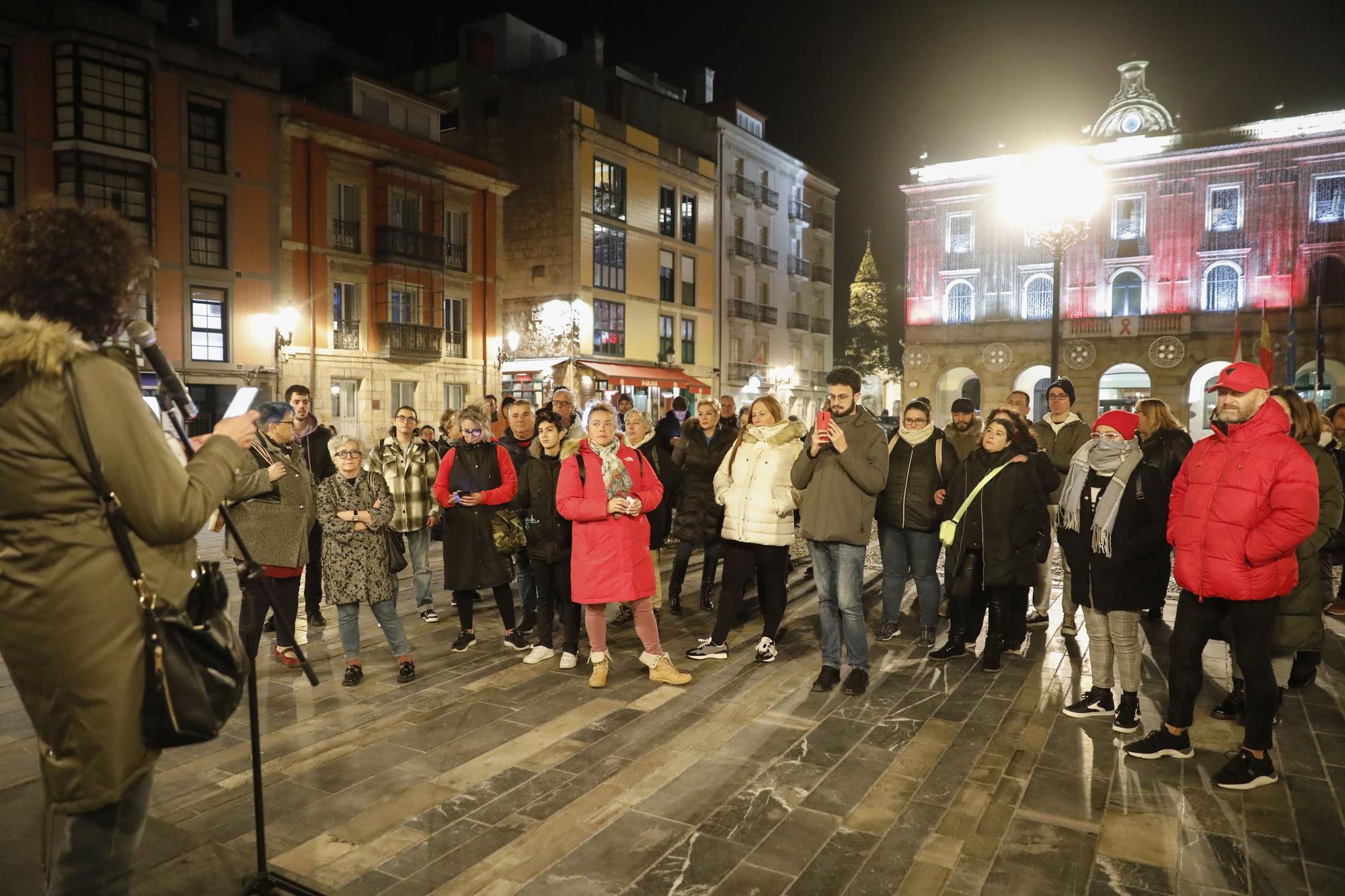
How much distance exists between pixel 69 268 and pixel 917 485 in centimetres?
612

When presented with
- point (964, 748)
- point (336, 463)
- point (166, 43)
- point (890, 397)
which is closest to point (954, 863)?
point (964, 748)

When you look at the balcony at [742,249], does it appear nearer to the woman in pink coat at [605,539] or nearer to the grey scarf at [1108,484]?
the woman in pink coat at [605,539]

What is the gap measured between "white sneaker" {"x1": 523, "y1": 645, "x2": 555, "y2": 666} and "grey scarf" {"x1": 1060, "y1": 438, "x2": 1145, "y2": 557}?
3702 mm

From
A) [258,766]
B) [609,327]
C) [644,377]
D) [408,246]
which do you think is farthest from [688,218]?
[258,766]

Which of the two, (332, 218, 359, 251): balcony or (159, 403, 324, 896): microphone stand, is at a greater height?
(332, 218, 359, 251): balcony

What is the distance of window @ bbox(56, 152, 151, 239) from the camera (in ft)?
62.1

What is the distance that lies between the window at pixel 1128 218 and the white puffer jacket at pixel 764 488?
37.7 metres

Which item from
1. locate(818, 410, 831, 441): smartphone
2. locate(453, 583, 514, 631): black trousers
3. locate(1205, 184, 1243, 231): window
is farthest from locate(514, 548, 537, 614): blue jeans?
locate(1205, 184, 1243, 231): window

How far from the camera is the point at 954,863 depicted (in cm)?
348

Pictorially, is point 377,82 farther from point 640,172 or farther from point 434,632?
point 434,632

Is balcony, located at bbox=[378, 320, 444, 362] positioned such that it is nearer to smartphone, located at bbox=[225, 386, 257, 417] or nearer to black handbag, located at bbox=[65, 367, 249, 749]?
smartphone, located at bbox=[225, 386, 257, 417]

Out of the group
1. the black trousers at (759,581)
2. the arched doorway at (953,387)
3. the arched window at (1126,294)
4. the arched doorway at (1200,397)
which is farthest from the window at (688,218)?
the black trousers at (759,581)

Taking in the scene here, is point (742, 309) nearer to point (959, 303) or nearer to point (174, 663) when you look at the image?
point (959, 303)

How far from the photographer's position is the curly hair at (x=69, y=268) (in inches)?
75.4
